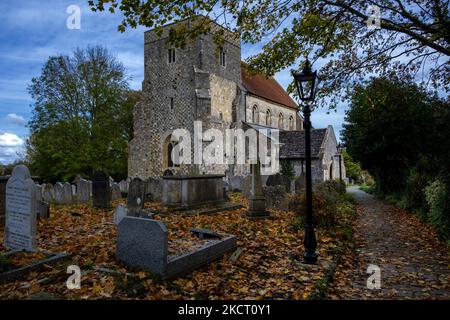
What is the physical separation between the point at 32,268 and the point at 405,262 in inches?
267

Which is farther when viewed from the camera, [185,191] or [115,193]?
[115,193]

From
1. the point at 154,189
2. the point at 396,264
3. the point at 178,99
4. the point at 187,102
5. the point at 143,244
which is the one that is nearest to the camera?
the point at 143,244

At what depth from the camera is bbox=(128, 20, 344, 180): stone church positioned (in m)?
23.5

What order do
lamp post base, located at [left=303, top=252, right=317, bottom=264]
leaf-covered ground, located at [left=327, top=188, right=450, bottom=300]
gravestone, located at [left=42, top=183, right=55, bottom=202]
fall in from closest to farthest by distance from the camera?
leaf-covered ground, located at [left=327, top=188, right=450, bottom=300] → lamp post base, located at [left=303, top=252, right=317, bottom=264] → gravestone, located at [left=42, top=183, right=55, bottom=202]

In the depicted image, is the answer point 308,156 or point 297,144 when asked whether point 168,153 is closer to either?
point 297,144

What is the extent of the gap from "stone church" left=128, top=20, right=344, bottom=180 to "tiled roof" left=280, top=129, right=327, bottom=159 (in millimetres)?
114

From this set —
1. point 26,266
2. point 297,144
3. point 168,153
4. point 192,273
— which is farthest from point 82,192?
point 297,144

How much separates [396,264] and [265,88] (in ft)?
92.1

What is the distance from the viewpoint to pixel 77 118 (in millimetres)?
24781

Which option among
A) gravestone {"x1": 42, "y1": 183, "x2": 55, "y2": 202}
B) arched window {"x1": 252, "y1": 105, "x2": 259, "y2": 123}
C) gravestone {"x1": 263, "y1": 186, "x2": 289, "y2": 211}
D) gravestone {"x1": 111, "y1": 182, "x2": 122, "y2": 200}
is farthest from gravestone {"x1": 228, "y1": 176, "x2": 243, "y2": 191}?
arched window {"x1": 252, "y1": 105, "x2": 259, "y2": 123}

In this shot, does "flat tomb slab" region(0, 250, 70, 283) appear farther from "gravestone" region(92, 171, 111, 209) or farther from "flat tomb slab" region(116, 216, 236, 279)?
"gravestone" region(92, 171, 111, 209)

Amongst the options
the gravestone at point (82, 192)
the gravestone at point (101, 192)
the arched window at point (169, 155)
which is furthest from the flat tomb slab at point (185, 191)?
the arched window at point (169, 155)

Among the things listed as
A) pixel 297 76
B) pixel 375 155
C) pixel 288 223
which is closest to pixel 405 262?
pixel 288 223
